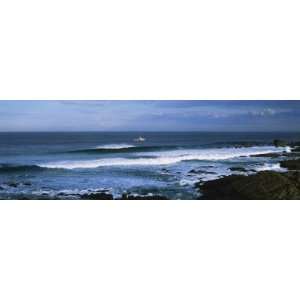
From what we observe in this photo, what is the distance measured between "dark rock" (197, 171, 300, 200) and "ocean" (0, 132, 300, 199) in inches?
4.0

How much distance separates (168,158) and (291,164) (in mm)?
1329

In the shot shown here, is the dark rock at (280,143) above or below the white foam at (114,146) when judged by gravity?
above

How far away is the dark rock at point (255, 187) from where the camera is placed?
5.68 meters

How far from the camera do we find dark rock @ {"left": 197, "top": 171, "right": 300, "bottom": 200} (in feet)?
18.6

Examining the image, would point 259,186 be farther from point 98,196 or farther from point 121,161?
point 98,196

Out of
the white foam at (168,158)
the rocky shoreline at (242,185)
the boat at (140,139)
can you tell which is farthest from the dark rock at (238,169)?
the boat at (140,139)

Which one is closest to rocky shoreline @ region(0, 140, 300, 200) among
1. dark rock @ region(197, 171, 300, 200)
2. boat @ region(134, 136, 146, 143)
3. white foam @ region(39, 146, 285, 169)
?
dark rock @ region(197, 171, 300, 200)

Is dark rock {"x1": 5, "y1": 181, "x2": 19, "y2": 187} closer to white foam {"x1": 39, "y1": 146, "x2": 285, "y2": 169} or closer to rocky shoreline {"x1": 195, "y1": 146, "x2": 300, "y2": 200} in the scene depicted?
white foam {"x1": 39, "y1": 146, "x2": 285, "y2": 169}

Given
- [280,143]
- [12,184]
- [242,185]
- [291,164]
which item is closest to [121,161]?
[12,184]

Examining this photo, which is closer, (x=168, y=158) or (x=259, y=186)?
(x=259, y=186)

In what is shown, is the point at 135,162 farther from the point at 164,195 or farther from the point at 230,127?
the point at 230,127

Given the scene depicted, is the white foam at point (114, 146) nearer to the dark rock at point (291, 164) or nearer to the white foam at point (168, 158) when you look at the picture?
the white foam at point (168, 158)

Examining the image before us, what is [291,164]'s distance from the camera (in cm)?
588
